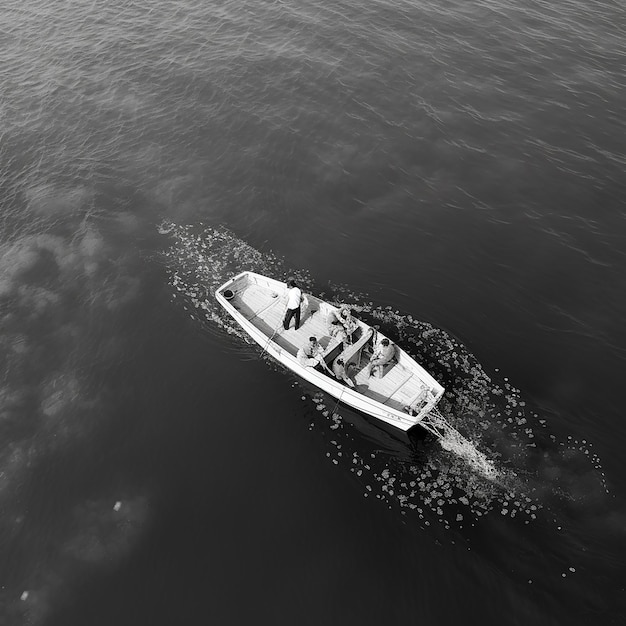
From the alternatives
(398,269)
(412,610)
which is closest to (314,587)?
(412,610)

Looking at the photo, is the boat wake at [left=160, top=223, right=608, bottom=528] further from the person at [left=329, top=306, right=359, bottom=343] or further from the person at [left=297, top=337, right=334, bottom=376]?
the person at [left=329, top=306, right=359, bottom=343]

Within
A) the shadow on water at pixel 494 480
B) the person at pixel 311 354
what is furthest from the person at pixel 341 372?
the shadow on water at pixel 494 480

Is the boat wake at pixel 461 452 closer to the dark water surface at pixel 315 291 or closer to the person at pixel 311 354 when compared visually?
the dark water surface at pixel 315 291

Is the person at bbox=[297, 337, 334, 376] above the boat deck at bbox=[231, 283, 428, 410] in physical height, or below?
above

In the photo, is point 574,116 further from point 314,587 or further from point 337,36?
point 314,587

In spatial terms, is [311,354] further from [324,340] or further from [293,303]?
[293,303]

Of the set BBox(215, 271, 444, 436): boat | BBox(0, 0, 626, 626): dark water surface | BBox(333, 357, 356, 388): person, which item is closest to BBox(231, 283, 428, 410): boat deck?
BBox(215, 271, 444, 436): boat

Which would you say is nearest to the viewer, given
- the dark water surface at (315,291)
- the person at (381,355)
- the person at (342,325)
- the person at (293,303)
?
the dark water surface at (315,291)
